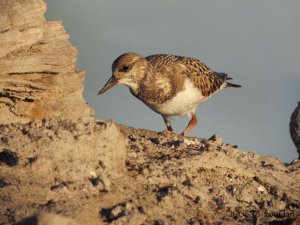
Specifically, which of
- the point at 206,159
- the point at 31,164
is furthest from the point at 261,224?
the point at 31,164

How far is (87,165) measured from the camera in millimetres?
7469

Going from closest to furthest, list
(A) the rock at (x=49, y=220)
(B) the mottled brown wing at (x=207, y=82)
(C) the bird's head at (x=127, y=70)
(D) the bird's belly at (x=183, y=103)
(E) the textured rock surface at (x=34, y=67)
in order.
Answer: (A) the rock at (x=49, y=220), (E) the textured rock surface at (x=34, y=67), (C) the bird's head at (x=127, y=70), (D) the bird's belly at (x=183, y=103), (B) the mottled brown wing at (x=207, y=82)

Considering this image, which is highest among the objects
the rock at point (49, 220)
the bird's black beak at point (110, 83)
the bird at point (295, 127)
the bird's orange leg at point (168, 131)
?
the rock at point (49, 220)

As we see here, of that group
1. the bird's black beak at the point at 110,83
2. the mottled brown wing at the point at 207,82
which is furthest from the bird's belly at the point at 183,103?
the bird's black beak at the point at 110,83

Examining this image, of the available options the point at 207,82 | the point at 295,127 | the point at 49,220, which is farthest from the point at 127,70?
the point at 49,220

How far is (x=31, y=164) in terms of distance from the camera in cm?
729

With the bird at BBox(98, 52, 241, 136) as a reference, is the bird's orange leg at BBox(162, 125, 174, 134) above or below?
below

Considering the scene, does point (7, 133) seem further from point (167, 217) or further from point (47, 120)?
point (167, 217)

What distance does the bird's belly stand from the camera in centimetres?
1221

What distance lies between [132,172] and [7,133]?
1.69 m

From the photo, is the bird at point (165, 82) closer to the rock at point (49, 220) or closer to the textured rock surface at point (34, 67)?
the textured rock surface at point (34, 67)

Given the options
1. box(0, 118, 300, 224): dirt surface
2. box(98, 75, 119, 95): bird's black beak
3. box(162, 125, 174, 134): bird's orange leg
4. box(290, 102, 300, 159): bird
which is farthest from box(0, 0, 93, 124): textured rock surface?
box(290, 102, 300, 159): bird

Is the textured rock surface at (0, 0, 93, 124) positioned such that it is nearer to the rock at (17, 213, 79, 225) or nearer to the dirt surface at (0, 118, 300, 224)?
the dirt surface at (0, 118, 300, 224)

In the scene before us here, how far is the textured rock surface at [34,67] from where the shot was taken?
9914mm
